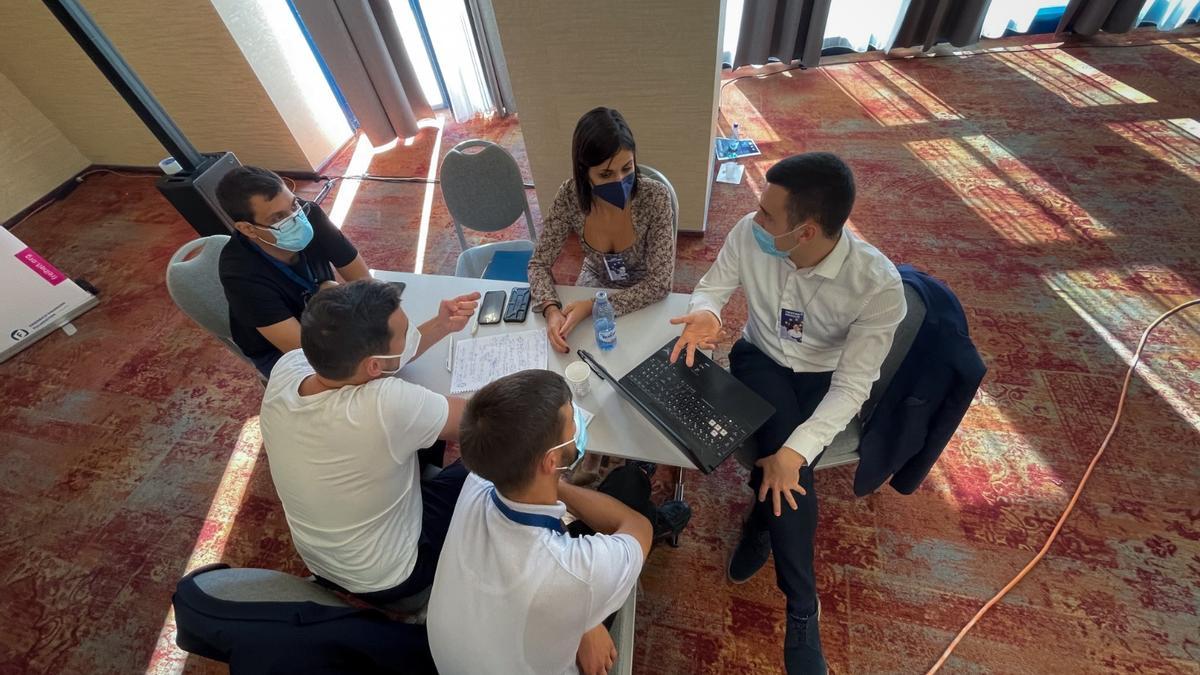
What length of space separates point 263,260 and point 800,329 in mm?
1732

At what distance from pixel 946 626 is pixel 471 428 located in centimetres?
165

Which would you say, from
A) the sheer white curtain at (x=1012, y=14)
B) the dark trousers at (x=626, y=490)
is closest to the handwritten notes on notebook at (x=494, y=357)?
the dark trousers at (x=626, y=490)

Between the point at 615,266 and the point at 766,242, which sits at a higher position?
the point at 766,242

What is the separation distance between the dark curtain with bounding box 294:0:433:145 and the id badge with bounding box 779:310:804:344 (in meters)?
3.62

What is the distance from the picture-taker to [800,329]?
1461 mm

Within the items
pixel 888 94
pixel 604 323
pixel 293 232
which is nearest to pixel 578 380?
pixel 604 323

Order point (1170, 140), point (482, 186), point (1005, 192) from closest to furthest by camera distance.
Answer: point (482, 186), point (1005, 192), point (1170, 140)

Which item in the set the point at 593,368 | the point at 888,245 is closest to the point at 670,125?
the point at 888,245

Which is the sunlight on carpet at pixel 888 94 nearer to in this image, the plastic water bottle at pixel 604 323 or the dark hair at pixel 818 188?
the dark hair at pixel 818 188

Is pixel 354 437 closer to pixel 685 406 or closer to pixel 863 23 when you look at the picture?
pixel 685 406

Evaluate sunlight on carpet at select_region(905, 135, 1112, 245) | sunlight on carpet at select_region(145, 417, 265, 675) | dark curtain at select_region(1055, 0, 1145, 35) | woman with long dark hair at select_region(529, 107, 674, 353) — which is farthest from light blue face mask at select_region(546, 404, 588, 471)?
dark curtain at select_region(1055, 0, 1145, 35)

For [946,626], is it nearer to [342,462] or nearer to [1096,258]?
[342,462]

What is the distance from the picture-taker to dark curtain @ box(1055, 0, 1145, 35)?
3660 mm

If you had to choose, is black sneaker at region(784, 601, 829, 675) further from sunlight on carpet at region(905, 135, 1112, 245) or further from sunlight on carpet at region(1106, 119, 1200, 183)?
sunlight on carpet at region(1106, 119, 1200, 183)
